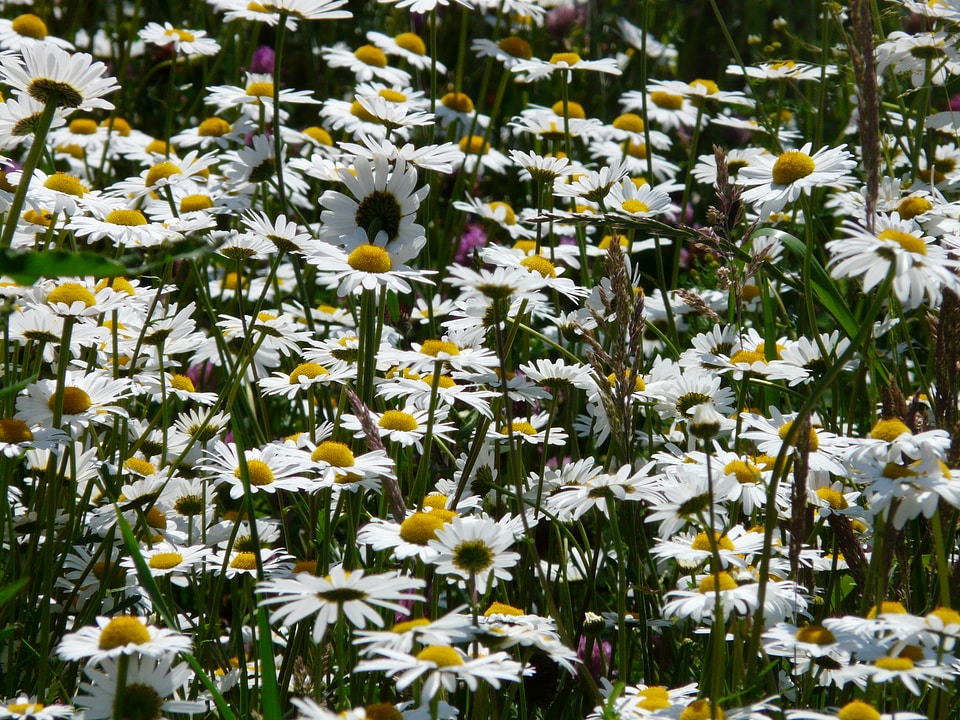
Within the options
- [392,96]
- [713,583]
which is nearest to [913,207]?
[713,583]

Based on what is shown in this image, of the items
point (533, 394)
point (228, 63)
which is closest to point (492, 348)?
point (533, 394)

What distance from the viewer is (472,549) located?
1405 millimetres

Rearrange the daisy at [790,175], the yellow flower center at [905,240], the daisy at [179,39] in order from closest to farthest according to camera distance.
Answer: the yellow flower center at [905,240] → the daisy at [790,175] → the daisy at [179,39]

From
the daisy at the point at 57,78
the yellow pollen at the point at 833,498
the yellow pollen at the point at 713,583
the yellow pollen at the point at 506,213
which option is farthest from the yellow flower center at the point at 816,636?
the yellow pollen at the point at 506,213

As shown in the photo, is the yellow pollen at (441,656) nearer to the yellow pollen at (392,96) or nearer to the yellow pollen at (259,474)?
the yellow pollen at (259,474)

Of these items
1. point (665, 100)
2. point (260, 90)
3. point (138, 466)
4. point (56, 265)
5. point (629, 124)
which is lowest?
point (138, 466)

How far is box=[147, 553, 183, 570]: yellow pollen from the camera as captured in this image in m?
1.67

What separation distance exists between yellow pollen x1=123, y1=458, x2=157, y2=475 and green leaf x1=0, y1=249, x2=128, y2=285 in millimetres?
790

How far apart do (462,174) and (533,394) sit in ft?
3.80

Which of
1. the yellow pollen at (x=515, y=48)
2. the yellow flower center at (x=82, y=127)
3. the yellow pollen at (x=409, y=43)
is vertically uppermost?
the yellow pollen at (x=409, y=43)

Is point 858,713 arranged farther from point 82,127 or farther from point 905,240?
point 82,127

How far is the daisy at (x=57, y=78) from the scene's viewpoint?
180 centimetres

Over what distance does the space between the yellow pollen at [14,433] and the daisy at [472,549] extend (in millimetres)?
693

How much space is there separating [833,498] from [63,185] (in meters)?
1.56
